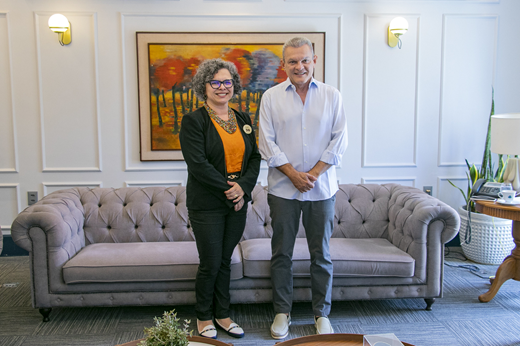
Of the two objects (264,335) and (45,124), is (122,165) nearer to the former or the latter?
(45,124)

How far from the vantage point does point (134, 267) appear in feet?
8.45

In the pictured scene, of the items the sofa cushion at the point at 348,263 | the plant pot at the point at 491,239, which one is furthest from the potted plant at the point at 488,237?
the sofa cushion at the point at 348,263

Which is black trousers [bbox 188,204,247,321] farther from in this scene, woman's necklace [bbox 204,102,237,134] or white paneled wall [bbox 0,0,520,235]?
white paneled wall [bbox 0,0,520,235]

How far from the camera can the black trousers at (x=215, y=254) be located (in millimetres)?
2279

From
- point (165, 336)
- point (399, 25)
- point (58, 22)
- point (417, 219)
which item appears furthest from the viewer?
point (399, 25)

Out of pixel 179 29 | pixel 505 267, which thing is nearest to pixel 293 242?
pixel 505 267

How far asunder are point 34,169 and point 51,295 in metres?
1.70

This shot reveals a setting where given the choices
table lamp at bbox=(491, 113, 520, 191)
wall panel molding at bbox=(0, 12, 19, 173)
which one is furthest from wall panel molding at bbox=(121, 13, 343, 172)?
table lamp at bbox=(491, 113, 520, 191)

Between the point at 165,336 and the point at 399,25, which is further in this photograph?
the point at 399,25

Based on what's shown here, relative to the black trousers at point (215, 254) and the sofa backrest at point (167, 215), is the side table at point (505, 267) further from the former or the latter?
the black trousers at point (215, 254)

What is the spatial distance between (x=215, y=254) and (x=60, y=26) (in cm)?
254

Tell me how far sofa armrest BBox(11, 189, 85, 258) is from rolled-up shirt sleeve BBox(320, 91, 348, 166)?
1585 mm

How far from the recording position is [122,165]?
12.9 ft

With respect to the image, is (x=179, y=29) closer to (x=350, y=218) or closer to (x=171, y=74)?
(x=171, y=74)
